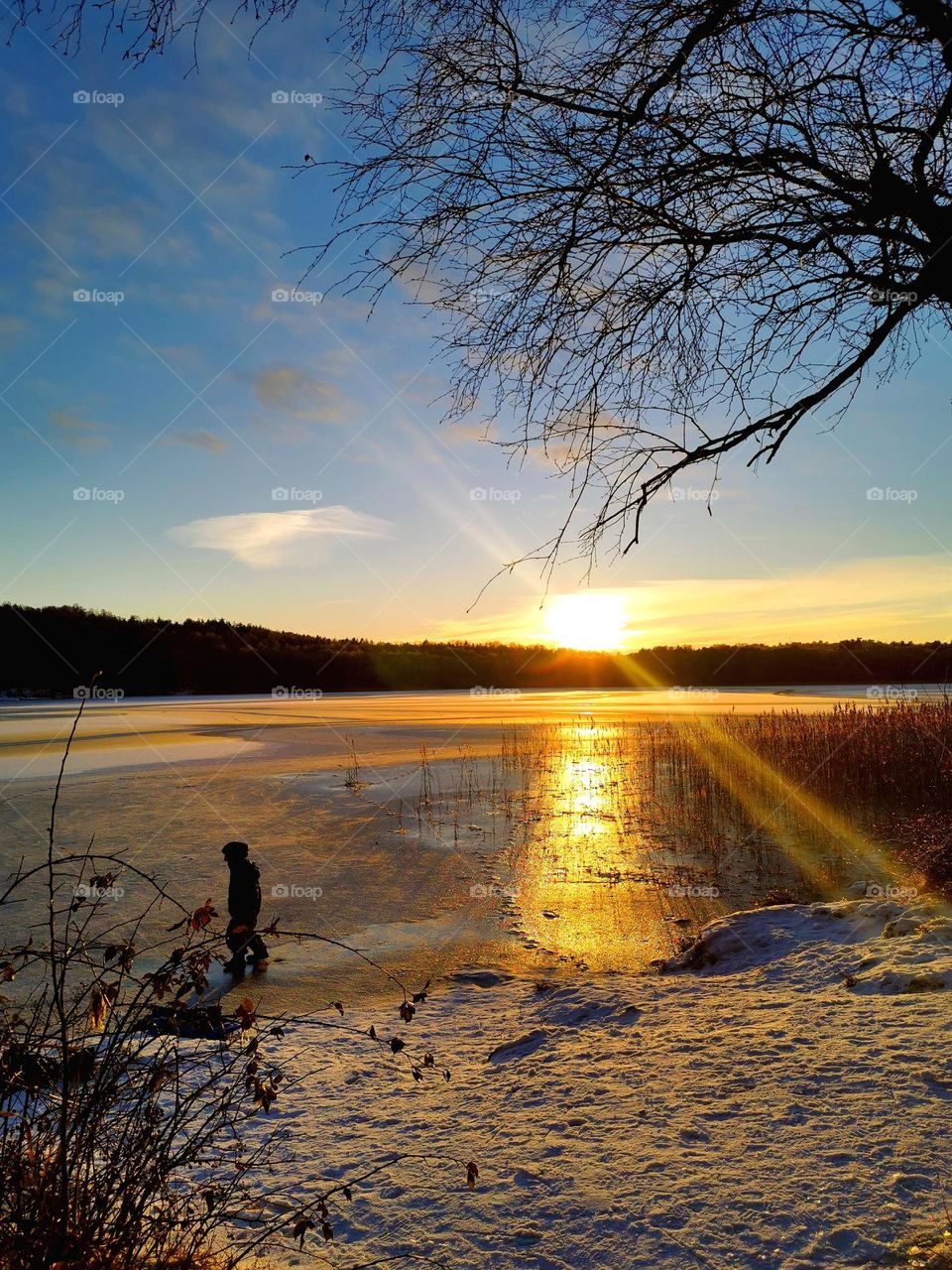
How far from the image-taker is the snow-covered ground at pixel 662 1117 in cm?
307

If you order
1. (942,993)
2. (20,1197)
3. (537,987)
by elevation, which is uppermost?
(20,1197)

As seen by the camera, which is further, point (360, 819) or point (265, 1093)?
point (360, 819)

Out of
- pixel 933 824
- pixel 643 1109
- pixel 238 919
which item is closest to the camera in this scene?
pixel 643 1109

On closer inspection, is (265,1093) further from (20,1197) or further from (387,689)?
(387,689)

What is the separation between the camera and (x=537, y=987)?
6121 millimetres

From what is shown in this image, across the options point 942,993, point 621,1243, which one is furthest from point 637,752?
point 621,1243

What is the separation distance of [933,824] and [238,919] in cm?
733
